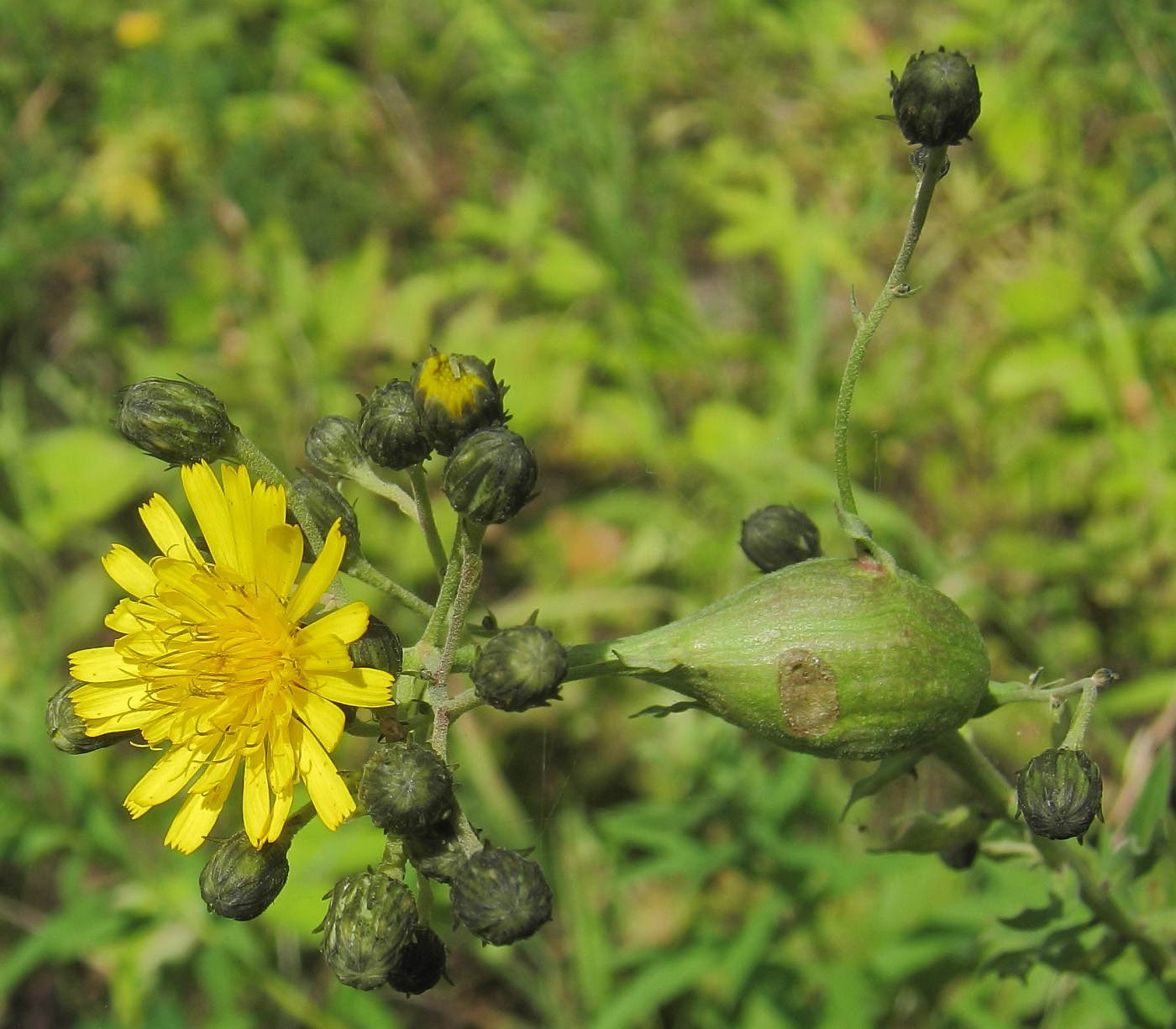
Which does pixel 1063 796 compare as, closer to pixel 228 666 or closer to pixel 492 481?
pixel 492 481

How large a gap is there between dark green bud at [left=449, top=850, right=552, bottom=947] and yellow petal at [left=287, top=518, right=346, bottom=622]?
2.11ft

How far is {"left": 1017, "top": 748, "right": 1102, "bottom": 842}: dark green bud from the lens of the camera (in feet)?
6.61

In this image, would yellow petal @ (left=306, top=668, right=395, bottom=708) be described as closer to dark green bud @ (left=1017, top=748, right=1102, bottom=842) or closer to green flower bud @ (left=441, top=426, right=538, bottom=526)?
green flower bud @ (left=441, top=426, right=538, bottom=526)

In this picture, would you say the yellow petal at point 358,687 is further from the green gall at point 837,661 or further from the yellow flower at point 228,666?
the green gall at point 837,661

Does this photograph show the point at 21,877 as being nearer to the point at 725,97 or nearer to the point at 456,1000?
the point at 456,1000

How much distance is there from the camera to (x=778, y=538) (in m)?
2.57

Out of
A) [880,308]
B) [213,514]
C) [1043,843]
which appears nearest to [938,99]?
[880,308]

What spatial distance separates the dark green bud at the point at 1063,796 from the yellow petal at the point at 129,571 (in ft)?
6.63

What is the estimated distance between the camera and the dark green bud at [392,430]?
239 cm

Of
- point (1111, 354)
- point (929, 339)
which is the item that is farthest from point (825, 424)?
point (1111, 354)

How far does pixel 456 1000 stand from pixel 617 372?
3397mm

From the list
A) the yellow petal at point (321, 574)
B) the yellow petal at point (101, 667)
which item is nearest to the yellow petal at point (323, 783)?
the yellow petal at point (321, 574)

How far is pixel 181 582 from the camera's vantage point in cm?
243

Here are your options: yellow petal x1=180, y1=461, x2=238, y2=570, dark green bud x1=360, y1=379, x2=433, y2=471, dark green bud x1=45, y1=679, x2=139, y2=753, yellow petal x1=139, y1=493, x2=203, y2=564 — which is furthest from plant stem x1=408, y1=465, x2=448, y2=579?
dark green bud x1=45, y1=679, x2=139, y2=753
